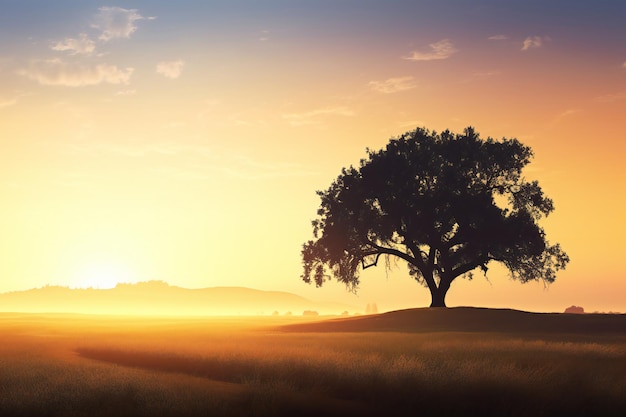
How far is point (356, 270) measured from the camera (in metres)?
60.8

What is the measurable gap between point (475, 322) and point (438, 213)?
10299mm

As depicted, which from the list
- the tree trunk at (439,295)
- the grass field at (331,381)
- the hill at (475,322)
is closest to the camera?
the grass field at (331,381)

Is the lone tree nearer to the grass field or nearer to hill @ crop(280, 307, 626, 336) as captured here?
hill @ crop(280, 307, 626, 336)

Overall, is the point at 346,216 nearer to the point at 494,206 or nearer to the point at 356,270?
the point at 356,270

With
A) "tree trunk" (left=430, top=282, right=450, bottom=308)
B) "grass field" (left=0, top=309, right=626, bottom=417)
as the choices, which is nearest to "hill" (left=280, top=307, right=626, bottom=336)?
"tree trunk" (left=430, top=282, right=450, bottom=308)

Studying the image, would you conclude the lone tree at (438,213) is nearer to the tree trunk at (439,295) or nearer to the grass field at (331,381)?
the tree trunk at (439,295)

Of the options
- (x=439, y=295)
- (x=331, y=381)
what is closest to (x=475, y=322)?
(x=439, y=295)

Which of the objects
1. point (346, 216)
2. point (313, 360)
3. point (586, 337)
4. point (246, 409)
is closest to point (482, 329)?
point (586, 337)

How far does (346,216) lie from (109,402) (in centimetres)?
4110

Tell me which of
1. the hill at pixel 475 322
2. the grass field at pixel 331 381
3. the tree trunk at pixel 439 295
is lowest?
the grass field at pixel 331 381

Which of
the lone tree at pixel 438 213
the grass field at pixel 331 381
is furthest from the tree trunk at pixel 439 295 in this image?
the grass field at pixel 331 381

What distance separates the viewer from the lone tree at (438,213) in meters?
56.9

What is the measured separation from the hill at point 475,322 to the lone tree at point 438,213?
4756 mm

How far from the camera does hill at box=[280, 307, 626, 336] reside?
47.2 m
